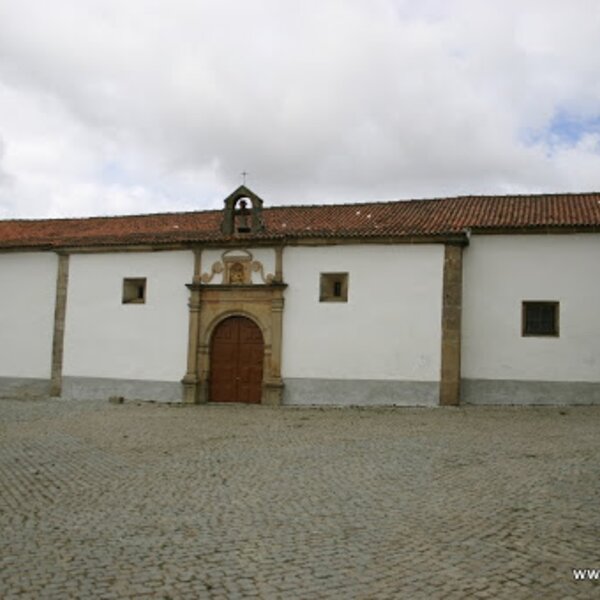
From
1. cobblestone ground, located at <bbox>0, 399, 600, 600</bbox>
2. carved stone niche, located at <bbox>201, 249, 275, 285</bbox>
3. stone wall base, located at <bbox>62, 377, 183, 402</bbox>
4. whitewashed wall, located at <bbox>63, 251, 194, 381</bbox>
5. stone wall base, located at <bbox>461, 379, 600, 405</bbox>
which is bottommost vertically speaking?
cobblestone ground, located at <bbox>0, 399, 600, 600</bbox>

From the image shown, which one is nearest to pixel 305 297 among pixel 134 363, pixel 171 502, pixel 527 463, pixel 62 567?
pixel 134 363

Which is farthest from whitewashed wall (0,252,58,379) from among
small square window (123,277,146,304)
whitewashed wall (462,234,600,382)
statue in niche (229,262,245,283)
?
whitewashed wall (462,234,600,382)

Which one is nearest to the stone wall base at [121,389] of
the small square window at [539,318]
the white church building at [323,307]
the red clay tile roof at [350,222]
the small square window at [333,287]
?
the white church building at [323,307]

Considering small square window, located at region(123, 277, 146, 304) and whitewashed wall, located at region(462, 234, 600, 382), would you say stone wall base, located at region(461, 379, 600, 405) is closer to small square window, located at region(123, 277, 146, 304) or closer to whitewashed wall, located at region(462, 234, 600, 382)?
whitewashed wall, located at region(462, 234, 600, 382)

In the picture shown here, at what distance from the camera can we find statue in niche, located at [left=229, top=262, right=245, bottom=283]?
59.1 feet

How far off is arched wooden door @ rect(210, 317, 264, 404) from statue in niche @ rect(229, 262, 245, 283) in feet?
3.51

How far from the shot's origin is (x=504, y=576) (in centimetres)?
469

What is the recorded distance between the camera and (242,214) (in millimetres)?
19047

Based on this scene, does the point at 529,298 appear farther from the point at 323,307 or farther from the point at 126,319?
the point at 126,319

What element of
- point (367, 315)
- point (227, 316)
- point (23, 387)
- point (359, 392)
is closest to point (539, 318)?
point (367, 315)

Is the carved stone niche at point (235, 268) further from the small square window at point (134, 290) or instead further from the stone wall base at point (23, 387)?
the stone wall base at point (23, 387)

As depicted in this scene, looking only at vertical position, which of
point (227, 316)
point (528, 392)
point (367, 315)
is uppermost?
point (367, 315)

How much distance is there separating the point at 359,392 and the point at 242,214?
6393mm

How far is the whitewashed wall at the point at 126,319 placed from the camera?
60.0 ft
